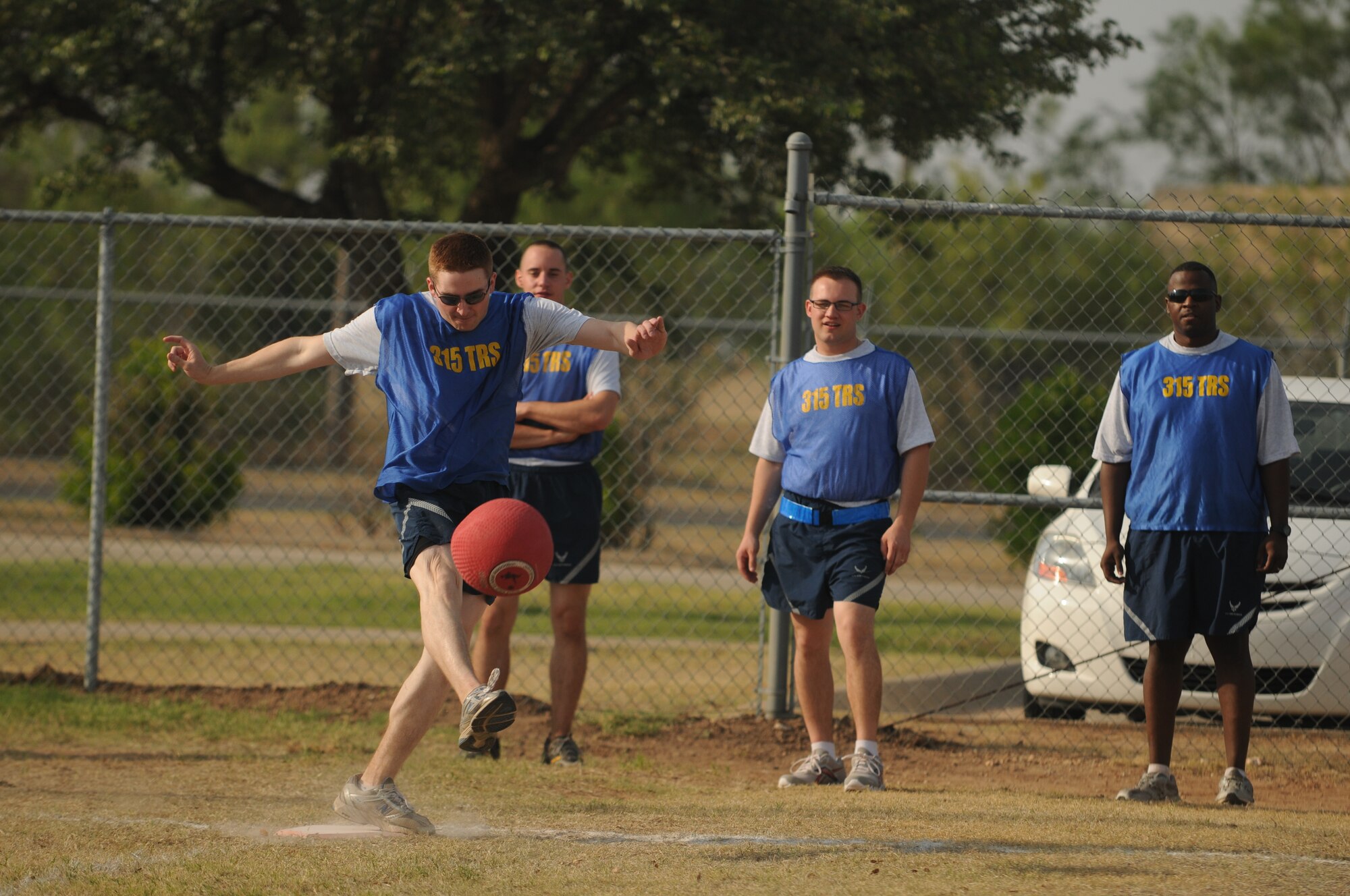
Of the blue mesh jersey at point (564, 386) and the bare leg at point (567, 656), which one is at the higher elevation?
the blue mesh jersey at point (564, 386)

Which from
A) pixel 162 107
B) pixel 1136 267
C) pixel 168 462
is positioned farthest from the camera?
pixel 1136 267

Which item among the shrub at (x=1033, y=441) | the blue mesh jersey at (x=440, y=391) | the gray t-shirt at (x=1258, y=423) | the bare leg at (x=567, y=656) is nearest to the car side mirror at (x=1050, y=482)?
the gray t-shirt at (x=1258, y=423)

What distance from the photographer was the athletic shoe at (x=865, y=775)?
5.29 metres

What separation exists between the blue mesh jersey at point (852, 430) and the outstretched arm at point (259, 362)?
1.96 metres

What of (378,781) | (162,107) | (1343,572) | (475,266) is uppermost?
(162,107)

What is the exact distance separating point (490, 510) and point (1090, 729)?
413 cm

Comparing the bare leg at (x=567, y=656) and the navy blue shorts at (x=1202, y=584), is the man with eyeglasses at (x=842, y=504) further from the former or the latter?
the navy blue shorts at (x=1202, y=584)

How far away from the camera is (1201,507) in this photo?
5.19 metres

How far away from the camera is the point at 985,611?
1187 cm

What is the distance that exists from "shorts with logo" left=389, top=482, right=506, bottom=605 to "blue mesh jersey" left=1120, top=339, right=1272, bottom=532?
2.59m

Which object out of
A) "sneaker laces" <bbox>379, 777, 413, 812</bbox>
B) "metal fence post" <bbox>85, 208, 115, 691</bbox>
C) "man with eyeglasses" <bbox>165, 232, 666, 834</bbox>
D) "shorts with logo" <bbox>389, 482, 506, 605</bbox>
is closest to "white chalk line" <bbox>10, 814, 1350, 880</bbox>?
"sneaker laces" <bbox>379, 777, 413, 812</bbox>

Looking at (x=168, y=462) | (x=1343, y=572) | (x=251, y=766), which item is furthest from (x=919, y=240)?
(x=251, y=766)

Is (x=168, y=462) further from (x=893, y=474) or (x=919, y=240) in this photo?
(x=893, y=474)

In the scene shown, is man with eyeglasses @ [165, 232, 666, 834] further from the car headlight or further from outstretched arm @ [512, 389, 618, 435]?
the car headlight
